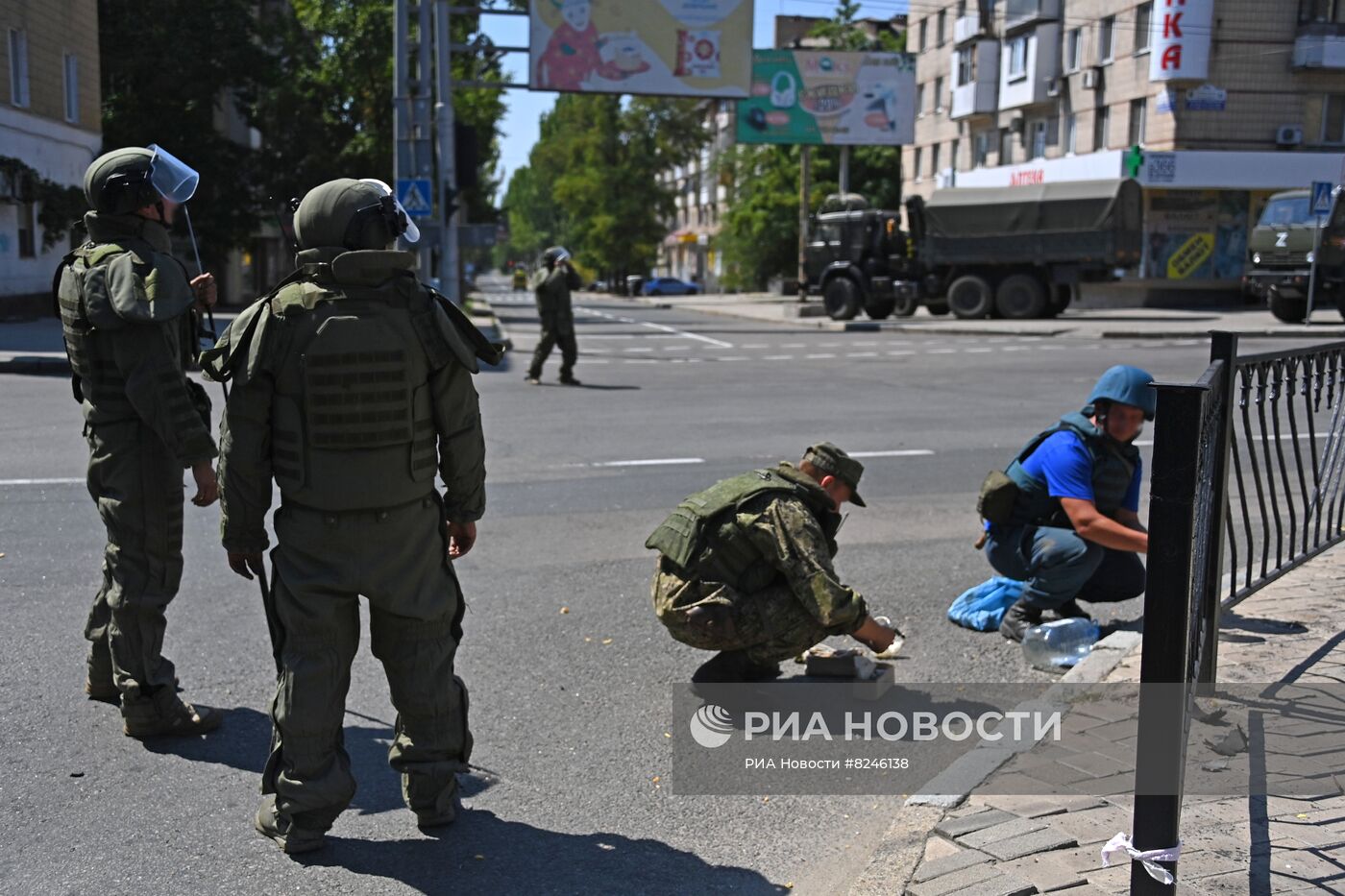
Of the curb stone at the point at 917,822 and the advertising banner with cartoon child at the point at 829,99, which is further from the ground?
the advertising banner with cartoon child at the point at 829,99

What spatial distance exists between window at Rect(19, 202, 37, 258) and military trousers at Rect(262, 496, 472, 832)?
2260cm

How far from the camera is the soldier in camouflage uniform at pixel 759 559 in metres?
4.21

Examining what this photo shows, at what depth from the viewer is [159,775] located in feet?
12.7

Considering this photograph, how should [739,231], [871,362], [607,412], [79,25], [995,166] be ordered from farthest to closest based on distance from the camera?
[739,231], [995,166], [79,25], [871,362], [607,412]

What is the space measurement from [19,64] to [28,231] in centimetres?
295

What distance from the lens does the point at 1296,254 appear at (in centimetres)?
2605

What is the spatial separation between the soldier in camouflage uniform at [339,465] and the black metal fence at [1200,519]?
5.61ft

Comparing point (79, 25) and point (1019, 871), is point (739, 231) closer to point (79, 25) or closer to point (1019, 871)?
point (79, 25)

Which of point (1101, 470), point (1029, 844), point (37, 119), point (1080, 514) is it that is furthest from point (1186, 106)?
point (1029, 844)

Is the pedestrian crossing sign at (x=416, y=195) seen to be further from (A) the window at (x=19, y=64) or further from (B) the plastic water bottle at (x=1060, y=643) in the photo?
(B) the plastic water bottle at (x=1060, y=643)

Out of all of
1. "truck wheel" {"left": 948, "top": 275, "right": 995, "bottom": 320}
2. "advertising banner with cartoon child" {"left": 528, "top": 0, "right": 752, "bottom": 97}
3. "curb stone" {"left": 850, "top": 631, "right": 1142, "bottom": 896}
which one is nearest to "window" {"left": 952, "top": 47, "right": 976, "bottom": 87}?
"truck wheel" {"left": 948, "top": 275, "right": 995, "bottom": 320}

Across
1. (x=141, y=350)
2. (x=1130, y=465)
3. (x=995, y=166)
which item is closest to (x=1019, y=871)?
(x=1130, y=465)

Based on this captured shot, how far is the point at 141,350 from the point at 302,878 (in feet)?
5.38

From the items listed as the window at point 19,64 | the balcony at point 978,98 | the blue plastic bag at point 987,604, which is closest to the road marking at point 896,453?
the blue plastic bag at point 987,604
